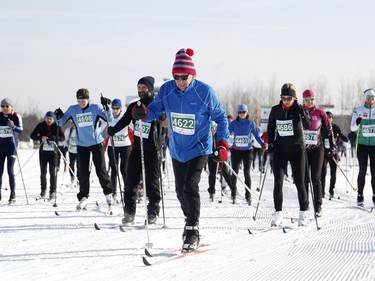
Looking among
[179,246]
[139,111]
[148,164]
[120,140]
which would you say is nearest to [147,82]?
[148,164]

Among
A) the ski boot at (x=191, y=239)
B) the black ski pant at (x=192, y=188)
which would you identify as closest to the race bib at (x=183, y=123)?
the black ski pant at (x=192, y=188)

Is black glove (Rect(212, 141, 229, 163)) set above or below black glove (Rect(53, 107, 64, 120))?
below

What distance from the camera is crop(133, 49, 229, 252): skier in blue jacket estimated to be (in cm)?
665

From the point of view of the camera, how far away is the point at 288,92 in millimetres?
8688

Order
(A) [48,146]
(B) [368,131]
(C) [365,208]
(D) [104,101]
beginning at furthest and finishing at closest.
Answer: (A) [48,146] → (B) [368,131] → (C) [365,208] → (D) [104,101]

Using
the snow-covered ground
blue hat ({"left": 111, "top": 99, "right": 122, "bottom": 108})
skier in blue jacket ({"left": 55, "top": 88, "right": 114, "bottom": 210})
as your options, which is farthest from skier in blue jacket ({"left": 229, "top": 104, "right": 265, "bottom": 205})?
skier in blue jacket ({"left": 55, "top": 88, "right": 114, "bottom": 210})

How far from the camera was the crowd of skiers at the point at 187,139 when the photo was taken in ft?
22.0

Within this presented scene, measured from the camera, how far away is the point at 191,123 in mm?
6691

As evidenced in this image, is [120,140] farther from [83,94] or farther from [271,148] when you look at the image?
[271,148]

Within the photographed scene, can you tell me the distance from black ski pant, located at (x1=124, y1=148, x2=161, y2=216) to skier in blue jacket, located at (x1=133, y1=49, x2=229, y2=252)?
1846mm

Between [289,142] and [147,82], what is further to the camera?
[289,142]

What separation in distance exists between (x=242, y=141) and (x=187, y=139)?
6219 millimetres

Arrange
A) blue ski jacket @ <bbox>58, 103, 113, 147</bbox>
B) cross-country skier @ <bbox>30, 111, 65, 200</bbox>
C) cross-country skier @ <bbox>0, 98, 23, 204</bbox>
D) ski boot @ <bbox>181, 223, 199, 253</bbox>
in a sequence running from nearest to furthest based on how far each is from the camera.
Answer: ski boot @ <bbox>181, 223, 199, 253</bbox> < blue ski jacket @ <bbox>58, 103, 113, 147</bbox> < cross-country skier @ <bbox>0, 98, 23, 204</bbox> < cross-country skier @ <bbox>30, 111, 65, 200</bbox>

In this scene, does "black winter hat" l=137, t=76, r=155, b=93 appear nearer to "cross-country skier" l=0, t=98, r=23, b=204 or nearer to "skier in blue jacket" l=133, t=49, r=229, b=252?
"skier in blue jacket" l=133, t=49, r=229, b=252
